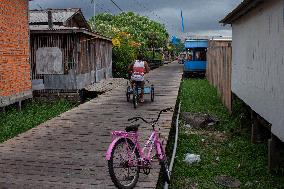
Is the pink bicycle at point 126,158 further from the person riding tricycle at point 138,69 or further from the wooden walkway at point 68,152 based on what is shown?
the person riding tricycle at point 138,69

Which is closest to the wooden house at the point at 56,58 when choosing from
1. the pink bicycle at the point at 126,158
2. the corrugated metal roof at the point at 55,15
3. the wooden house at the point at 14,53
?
the wooden house at the point at 14,53

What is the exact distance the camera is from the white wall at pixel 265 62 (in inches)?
292

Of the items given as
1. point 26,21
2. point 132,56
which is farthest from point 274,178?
point 132,56

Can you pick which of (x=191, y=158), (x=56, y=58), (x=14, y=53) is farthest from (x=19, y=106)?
(x=191, y=158)

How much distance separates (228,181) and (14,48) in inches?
425

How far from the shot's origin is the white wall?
7426 millimetres

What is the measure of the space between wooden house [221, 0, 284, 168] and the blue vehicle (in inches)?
966

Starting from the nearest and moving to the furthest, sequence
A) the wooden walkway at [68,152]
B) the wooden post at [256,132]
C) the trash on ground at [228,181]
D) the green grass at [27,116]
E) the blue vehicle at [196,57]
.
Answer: the wooden walkway at [68,152] < the trash on ground at [228,181] < the wooden post at [256,132] < the green grass at [27,116] < the blue vehicle at [196,57]

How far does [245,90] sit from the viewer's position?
1180cm

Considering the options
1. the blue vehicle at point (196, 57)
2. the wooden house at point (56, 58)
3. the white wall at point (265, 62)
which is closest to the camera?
the white wall at point (265, 62)

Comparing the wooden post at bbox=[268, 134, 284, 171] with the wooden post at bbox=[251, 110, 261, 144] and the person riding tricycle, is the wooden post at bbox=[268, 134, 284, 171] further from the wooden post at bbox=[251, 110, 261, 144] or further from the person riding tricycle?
the person riding tricycle

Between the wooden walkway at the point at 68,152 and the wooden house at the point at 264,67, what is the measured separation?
94.2 inches

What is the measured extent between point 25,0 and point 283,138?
12.9 m

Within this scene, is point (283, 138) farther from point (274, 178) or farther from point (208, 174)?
point (208, 174)
